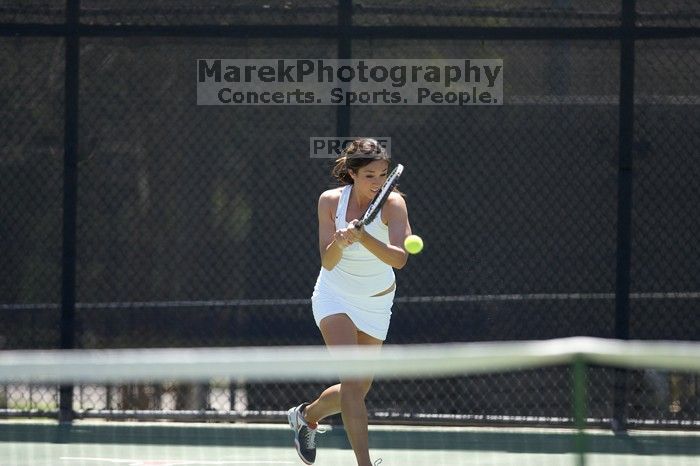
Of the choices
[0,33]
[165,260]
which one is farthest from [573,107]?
[0,33]

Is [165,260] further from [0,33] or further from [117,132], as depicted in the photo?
[0,33]

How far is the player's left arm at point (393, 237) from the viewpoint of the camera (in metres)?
5.02

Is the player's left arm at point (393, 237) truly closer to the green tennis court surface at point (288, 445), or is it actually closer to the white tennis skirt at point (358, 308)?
the white tennis skirt at point (358, 308)

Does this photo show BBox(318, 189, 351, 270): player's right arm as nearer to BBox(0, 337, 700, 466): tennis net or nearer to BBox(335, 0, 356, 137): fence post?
BBox(0, 337, 700, 466): tennis net

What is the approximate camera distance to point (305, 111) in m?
6.93

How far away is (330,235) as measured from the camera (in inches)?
206

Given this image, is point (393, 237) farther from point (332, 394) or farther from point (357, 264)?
point (332, 394)

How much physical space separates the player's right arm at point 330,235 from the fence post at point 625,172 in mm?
2256

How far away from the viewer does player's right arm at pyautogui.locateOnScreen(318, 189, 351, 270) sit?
502cm

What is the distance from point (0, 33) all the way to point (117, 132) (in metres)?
0.88

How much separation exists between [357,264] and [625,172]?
2.33 metres
